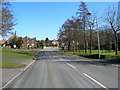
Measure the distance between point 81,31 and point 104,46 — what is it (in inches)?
1053

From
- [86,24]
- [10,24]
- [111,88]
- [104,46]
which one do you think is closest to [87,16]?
[86,24]

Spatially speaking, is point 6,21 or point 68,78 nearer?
point 68,78

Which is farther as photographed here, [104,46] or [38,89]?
Result: [104,46]

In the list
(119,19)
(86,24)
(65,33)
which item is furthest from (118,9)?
(65,33)

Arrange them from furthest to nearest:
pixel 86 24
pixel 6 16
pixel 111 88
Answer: pixel 86 24, pixel 6 16, pixel 111 88

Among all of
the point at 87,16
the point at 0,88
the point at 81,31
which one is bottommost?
the point at 0,88

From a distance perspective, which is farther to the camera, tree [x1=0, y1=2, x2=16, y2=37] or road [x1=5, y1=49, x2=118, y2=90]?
tree [x1=0, y1=2, x2=16, y2=37]

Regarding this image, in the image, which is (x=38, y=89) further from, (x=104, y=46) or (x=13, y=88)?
(x=104, y=46)

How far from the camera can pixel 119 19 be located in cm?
3044

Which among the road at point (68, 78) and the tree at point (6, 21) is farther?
the tree at point (6, 21)

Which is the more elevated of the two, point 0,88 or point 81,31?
point 81,31

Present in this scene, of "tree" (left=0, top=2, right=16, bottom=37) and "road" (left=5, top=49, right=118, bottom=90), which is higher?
"tree" (left=0, top=2, right=16, bottom=37)

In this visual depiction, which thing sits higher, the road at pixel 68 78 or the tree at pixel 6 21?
the tree at pixel 6 21

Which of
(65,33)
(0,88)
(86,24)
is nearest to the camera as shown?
(0,88)
